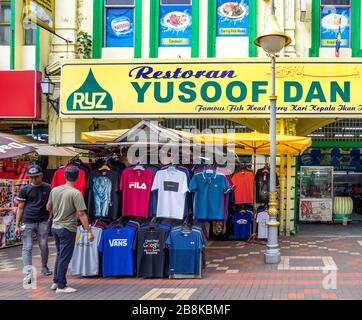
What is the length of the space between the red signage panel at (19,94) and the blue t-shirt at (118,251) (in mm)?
6073

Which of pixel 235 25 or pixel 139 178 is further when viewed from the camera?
pixel 235 25

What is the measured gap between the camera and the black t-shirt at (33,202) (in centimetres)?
806

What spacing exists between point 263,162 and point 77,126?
5.19 m

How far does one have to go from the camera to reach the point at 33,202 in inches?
319

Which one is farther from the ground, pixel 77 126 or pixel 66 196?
pixel 77 126

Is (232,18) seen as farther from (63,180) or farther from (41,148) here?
(63,180)

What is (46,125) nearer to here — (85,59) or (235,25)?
(85,59)

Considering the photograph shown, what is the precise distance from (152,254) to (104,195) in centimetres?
125

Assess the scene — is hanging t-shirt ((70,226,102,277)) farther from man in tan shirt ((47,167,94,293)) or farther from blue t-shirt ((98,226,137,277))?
man in tan shirt ((47,167,94,293))

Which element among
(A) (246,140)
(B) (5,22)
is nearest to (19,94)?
(B) (5,22)

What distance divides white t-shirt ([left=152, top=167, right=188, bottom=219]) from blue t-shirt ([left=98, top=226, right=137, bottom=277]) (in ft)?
2.12

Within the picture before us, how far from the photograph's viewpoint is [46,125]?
14.4 meters

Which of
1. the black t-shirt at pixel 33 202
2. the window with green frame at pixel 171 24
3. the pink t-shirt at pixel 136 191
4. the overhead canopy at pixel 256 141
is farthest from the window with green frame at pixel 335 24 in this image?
the black t-shirt at pixel 33 202

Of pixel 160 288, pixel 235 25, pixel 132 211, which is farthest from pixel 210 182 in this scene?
pixel 235 25
